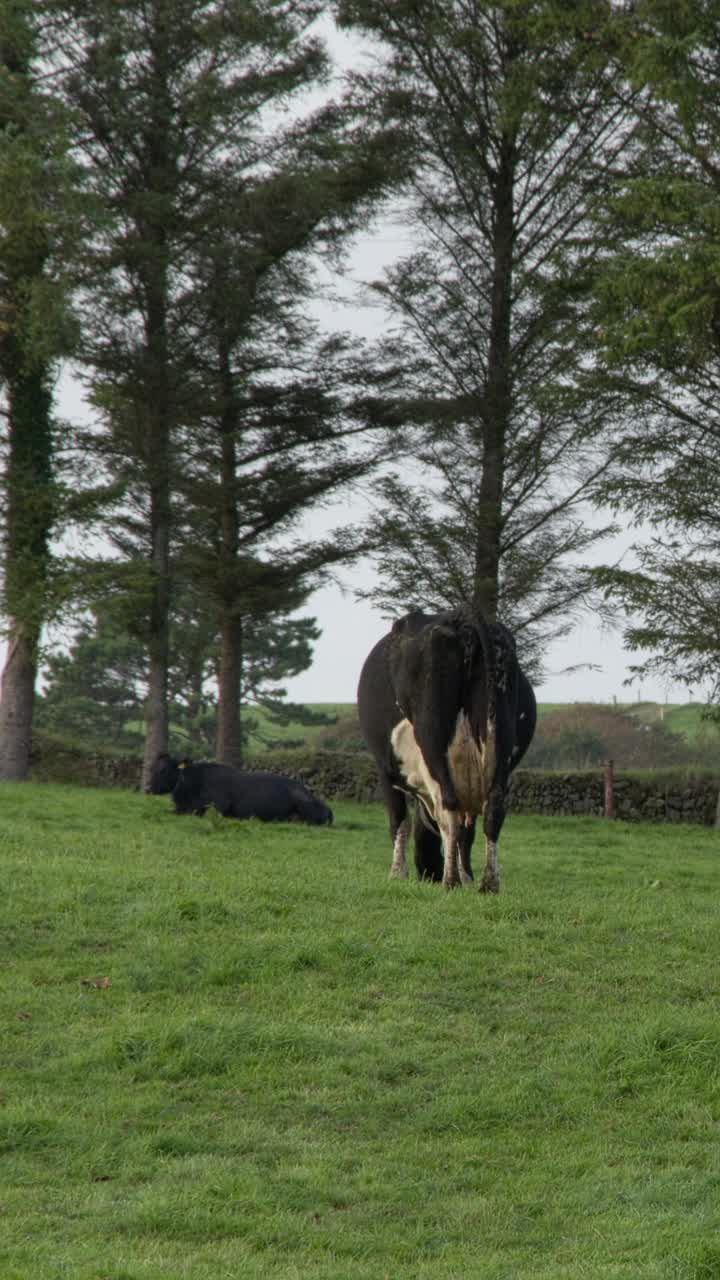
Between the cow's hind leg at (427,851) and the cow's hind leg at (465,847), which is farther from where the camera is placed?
the cow's hind leg at (427,851)

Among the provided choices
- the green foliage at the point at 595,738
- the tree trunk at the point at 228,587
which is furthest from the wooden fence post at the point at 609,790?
the green foliage at the point at 595,738

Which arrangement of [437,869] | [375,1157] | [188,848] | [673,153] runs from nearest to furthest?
1. [375,1157]
2. [437,869]
3. [188,848]
4. [673,153]

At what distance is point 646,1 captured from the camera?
22.6 metres

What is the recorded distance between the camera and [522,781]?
29.6 metres

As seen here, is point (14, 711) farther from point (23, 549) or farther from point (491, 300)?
point (491, 300)

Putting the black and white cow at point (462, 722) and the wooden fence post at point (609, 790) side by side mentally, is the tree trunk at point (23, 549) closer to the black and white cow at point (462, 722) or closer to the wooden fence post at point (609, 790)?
the wooden fence post at point (609, 790)

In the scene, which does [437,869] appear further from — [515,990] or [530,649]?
A: [530,649]

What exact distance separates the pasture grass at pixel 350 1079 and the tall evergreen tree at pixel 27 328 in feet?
47.8

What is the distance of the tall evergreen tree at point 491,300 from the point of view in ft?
90.2

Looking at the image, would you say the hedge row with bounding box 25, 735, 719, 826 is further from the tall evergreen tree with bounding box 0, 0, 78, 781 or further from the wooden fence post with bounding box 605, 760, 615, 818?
the tall evergreen tree with bounding box 0, 0, 78, 781

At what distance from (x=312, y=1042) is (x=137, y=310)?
22039 millimetres

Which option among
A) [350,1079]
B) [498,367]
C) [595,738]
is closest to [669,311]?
[498,367]

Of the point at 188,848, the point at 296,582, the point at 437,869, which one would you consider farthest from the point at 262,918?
the point at 296,582

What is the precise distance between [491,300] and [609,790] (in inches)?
366
